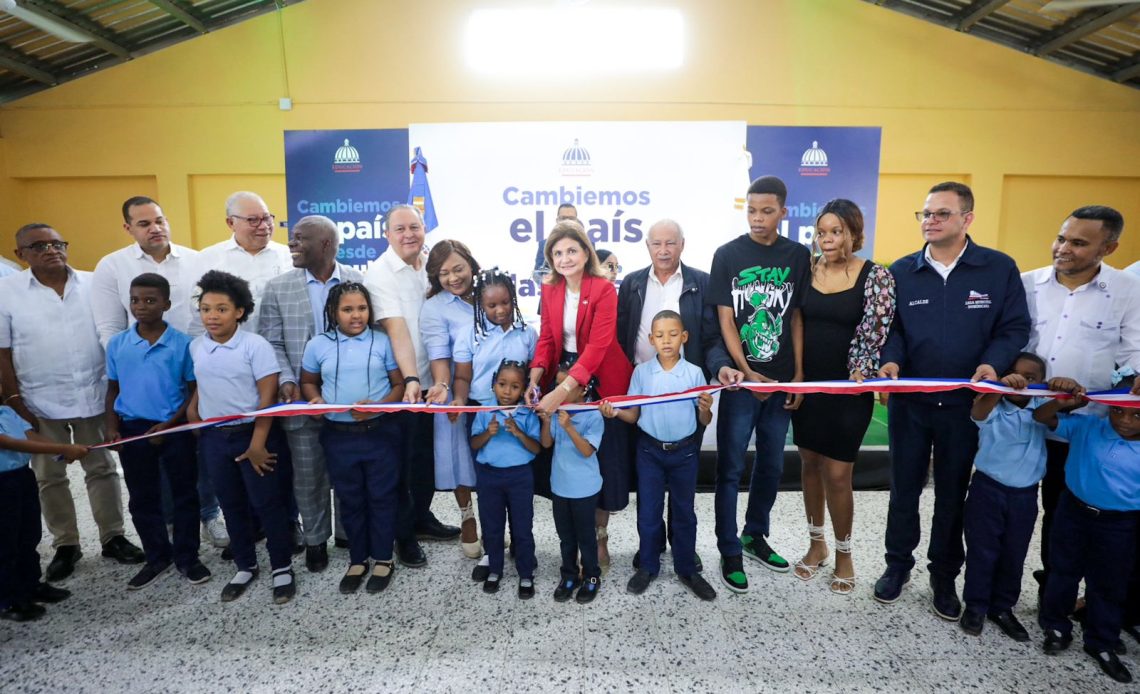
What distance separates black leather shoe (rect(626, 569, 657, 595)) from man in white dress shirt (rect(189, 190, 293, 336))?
2436 mm

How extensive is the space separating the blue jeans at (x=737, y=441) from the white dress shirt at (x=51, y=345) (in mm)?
3309

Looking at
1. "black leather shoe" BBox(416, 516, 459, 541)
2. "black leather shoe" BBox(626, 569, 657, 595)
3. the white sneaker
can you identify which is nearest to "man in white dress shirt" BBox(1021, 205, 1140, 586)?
"black leather shoe" BBox(626, 569, 657, 595)

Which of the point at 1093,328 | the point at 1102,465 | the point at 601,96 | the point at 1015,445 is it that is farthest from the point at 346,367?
the point at 601,96

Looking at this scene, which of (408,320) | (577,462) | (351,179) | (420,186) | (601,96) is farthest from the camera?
(601,96)

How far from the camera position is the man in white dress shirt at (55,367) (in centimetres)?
292

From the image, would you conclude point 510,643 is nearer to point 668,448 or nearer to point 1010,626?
A: point 668,448

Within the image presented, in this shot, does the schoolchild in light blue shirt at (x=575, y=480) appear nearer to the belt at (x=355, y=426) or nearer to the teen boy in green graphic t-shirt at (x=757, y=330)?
the teen boy in green graphic t-shirt at (x=757, y=330)

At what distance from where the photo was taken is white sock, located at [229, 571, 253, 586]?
2832 millimetres

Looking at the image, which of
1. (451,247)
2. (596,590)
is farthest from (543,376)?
(596,590)

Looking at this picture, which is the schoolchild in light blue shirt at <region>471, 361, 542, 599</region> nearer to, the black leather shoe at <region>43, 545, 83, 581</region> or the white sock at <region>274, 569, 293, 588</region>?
the white sock at <region>274, 569, 293, 588</region>

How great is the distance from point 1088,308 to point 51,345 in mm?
4876

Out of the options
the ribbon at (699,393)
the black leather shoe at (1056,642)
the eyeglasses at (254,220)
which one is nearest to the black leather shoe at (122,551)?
the ribbon at (699,393)

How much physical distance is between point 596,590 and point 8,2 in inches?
283

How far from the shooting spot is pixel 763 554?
3.04 meters
